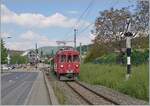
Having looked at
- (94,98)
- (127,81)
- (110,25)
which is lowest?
(94,98)

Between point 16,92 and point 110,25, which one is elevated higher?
point 110,25

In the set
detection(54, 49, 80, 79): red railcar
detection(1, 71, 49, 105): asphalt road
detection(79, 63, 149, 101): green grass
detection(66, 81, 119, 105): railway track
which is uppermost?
detection(54, 49, 80, 79): red railcar

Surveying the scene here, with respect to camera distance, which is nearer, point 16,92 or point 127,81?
point 127,81

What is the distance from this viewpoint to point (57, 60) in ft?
165

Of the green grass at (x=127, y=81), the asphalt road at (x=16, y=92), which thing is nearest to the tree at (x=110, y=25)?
the green grass at (x=127, y=81)

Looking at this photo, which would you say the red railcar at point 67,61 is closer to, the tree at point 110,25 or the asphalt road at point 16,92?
the asphalt road at point 16,92

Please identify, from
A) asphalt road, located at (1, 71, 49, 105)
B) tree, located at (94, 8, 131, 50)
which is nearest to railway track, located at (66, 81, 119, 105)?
asphalt road, located at (1, 71, 49, 105)

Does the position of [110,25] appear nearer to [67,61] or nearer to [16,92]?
[67,61]

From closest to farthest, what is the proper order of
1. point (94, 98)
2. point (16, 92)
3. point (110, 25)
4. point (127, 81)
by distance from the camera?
1. point (94, 98)
2. point (127, 81)
3. point (16, 92)
4. point (110, 25)

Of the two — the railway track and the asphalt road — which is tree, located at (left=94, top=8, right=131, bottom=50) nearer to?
the asphalt road

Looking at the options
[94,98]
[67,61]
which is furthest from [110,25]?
[94,98]

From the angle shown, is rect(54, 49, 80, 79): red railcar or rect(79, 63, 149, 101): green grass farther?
rect(54, 49, 80, 79): red railcar

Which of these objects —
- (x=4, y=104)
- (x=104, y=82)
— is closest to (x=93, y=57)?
(x=104, y=82)

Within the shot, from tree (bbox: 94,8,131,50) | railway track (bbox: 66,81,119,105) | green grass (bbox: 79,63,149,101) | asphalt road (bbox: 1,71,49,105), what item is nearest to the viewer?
railway track (bbox: 66,81,119,105)
